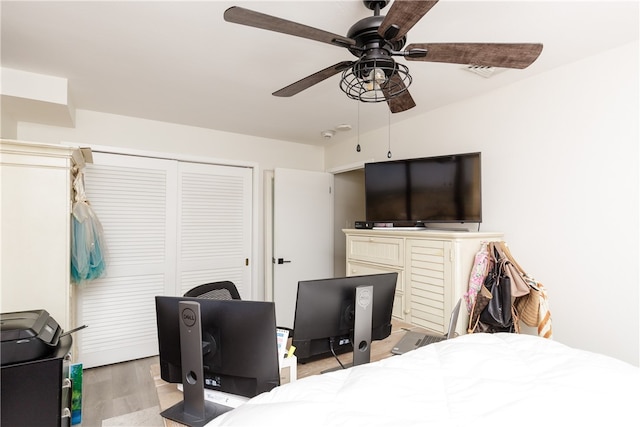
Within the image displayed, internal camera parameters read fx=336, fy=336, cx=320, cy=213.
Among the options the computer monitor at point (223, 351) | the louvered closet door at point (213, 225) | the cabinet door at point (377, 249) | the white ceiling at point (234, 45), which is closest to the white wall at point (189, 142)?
the louvered closet door at point (213, 225)

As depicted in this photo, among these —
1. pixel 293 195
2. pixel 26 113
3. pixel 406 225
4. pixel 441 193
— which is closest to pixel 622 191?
pixel 441 193

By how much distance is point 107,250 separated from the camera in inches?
119

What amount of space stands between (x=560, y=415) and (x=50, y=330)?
195cm

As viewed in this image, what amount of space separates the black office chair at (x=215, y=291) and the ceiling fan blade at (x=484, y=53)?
170 centimetres

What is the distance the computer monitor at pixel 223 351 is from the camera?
1119 millimetres

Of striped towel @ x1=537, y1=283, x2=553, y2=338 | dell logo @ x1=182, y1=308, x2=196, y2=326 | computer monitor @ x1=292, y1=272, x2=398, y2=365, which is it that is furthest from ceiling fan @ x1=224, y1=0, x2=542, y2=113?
striped towel @ x1=537, y1=283, x2=553, y2=338

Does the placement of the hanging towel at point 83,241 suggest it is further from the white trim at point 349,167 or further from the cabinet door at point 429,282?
the white trim at point 349,167

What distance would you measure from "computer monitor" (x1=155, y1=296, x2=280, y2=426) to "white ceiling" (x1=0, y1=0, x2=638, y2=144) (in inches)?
54.3

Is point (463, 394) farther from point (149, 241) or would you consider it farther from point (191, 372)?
point (149, 241)

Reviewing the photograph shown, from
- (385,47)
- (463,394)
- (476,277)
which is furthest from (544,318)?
(385,47)

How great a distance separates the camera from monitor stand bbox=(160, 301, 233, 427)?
3.65 feet

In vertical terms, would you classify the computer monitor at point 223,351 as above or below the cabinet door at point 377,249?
below

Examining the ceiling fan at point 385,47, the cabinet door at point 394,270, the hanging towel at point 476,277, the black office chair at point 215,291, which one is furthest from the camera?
the cabinet door at point 394,270

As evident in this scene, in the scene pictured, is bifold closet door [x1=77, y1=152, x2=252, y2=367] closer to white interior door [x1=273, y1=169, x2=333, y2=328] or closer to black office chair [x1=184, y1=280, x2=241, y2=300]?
white interior door [x1=273, y1=169, x2=333, y2=328]
